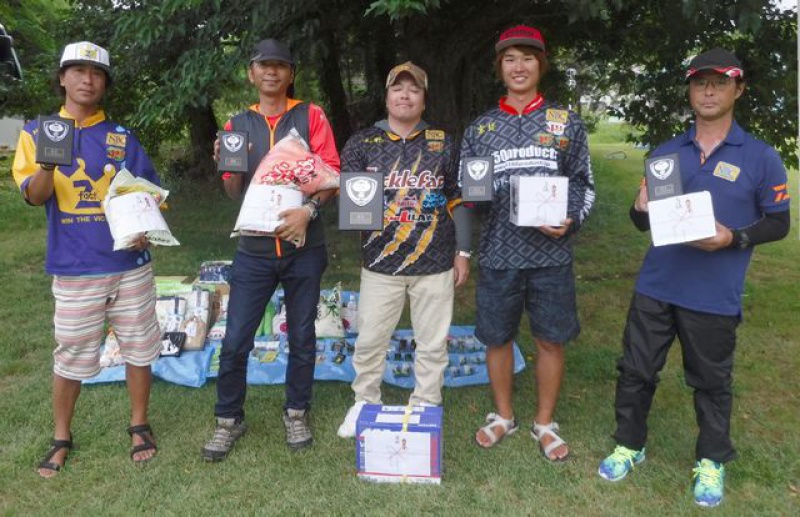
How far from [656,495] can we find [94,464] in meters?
2.90

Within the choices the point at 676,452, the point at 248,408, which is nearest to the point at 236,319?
the point at 248,408

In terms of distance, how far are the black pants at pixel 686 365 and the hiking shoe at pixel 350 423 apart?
144 centimetres

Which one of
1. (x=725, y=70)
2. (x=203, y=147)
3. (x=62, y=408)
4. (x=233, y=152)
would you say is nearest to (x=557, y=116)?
(x=725, y=70)

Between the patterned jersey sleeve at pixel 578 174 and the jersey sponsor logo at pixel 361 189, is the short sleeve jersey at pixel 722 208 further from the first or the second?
the jersey sponsor logo at pixel 361 189

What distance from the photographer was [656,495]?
301 cm

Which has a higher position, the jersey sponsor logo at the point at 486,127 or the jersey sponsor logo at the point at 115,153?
the jersey sponsor logo at the point at 486,127

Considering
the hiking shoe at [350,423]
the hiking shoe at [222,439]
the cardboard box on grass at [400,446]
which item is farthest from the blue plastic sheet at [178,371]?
the cardboard box on grass at [400,446]

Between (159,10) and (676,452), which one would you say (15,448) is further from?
(676,452)

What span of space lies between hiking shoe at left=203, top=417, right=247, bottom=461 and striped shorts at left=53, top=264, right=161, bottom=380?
530mm

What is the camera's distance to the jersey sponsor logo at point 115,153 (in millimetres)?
3082

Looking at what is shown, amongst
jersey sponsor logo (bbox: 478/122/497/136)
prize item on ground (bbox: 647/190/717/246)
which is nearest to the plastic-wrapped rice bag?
jersey sponsor logo (bbox: 478/122/497/136)

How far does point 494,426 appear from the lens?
3510 millimetres

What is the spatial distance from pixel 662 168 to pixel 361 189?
137cm

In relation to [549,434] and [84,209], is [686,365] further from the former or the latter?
[84,209]
